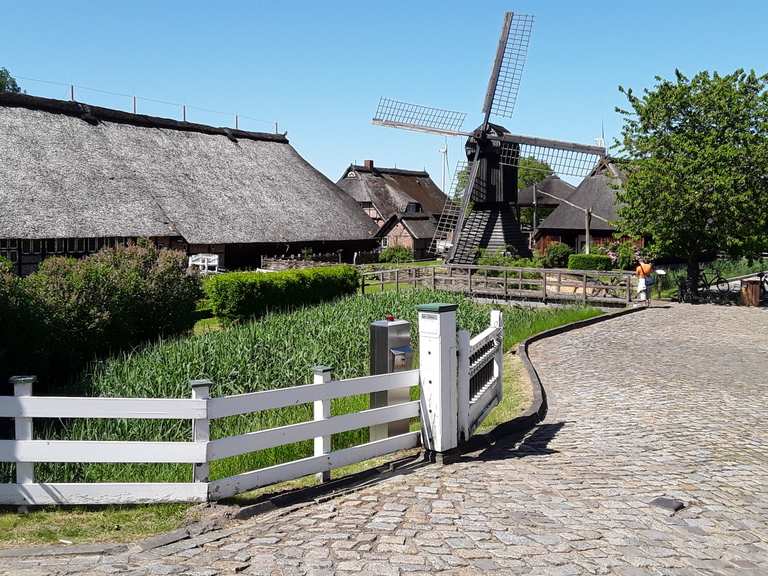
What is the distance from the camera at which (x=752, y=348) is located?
49.8 ft

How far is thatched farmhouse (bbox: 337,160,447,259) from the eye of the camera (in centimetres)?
5609

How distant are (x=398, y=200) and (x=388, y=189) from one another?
157 cm

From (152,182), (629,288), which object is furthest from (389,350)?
(152,182)

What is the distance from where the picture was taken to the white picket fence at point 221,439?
5.73 meters

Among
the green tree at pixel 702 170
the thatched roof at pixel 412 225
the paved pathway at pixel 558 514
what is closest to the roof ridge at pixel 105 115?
the thatched roof at pixel 412 225

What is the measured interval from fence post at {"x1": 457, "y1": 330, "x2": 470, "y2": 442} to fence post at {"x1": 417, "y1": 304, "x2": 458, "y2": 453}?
0.24 metres

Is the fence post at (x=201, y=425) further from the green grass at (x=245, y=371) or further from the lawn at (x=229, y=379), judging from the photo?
the green grass at (x=245, y=371)

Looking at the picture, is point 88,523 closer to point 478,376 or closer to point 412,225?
point 478,376

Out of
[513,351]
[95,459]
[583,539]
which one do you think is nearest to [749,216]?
[513,351]

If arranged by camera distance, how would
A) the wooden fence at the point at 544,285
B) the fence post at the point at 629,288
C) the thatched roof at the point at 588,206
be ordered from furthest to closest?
the thatched roof at the point at 588,206 → the wooden fence at the point at 544,285 → the fence post at the point at 629,288

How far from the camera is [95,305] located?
607 inches

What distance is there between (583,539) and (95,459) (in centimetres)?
374

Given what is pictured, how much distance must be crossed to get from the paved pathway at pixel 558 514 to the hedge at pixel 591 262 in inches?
966

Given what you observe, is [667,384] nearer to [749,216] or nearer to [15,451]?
[15,451]
